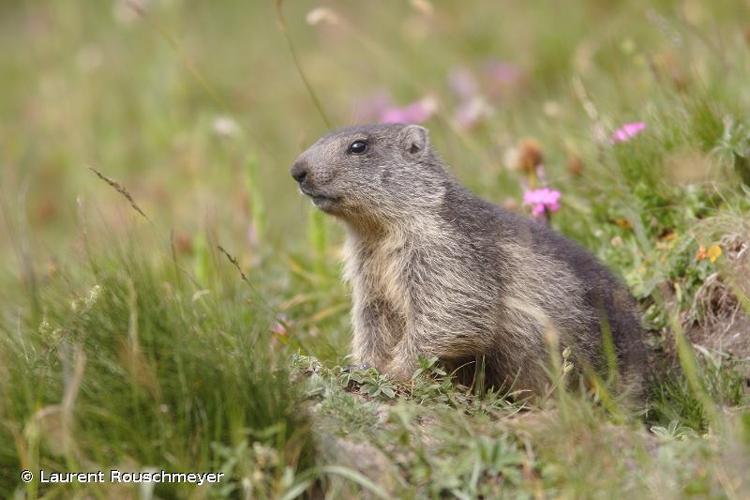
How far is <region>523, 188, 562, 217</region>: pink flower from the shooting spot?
5469mm

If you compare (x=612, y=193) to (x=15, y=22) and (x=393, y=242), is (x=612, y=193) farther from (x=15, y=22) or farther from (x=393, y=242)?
(x=15, y=22)

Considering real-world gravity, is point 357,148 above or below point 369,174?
above

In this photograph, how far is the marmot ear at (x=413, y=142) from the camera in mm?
A: 5156

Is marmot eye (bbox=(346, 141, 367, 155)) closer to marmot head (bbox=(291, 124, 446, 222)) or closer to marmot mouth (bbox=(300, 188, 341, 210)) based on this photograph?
marmot head (bbox=(291, 124, 446, 222))

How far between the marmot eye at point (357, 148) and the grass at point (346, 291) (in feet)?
2.66

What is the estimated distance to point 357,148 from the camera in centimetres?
504

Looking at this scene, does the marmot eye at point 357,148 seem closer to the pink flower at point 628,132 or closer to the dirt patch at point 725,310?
the pink flower at point 628,132

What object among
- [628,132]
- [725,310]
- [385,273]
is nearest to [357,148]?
[385,273]

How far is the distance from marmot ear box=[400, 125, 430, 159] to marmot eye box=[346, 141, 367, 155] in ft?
0.70

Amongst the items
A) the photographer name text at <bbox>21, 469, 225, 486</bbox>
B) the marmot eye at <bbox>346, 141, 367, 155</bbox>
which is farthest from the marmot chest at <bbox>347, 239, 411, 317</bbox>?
the photographer name text at <bbox>21, 469, 225, 486</bbox>

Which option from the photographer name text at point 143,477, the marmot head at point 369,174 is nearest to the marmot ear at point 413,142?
the marmot head at point 369,174

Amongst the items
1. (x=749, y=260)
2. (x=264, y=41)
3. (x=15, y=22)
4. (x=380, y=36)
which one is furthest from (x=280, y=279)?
(x=15, y=22)

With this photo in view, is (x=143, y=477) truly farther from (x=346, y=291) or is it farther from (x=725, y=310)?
(x=725, y=310)

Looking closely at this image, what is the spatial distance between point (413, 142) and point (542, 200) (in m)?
0.81
